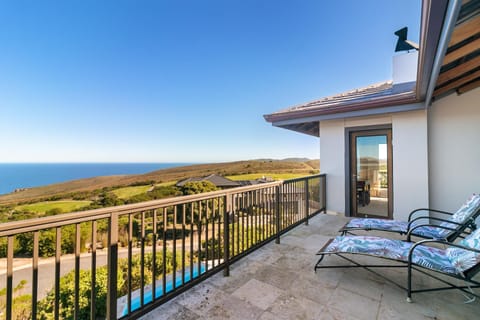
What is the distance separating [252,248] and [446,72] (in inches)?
154

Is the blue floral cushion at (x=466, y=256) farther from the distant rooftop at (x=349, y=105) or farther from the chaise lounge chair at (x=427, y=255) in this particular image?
the distant rooftop at (x=349, y=105)

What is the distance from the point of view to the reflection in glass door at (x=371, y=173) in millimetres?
5039

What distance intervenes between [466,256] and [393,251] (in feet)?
1.89

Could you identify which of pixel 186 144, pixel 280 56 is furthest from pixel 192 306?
pixel 186 144

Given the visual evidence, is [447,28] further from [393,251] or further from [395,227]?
[395,227]

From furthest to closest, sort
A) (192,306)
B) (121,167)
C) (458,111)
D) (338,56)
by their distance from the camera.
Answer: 1. (121,167)
2. (338,56)
3. (458,111)
4. (192,306)

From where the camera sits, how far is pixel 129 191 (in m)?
16.4

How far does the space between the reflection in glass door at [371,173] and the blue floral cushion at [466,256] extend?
9.41 feet

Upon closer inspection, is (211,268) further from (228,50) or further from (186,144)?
(186,144)

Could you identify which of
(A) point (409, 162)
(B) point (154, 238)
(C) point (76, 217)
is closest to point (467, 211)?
(A) point (409, 162)

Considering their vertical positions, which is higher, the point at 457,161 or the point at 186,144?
the point at 186,144

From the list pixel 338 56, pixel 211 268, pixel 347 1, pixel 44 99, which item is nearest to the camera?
pixel 211 268

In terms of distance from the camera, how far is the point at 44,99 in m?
14.0

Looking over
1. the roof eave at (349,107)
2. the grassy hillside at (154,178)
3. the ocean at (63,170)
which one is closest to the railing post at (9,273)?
the roof eave at (349,107)
